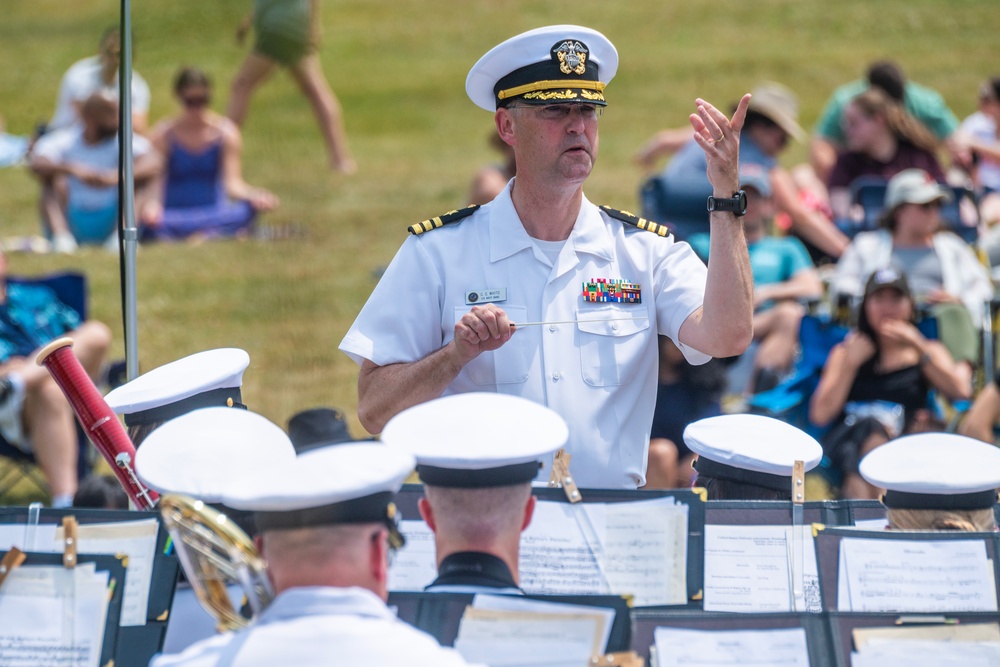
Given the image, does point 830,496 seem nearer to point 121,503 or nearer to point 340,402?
point 340,402

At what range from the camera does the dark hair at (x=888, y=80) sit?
10180 millimetres

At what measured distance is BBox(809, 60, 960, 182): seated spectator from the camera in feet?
33.5

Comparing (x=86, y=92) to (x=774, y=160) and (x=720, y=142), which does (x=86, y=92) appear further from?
(x=720, y=142)

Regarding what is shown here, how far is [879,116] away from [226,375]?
22.8ft

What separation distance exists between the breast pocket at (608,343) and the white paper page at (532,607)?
1.04 m

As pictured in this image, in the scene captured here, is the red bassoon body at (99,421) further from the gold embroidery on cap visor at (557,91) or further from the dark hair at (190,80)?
the dark hair at (190,80)

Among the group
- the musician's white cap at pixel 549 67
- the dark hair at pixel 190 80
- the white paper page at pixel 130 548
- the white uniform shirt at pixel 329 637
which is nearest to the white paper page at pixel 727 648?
the white uniform shirt at pixel 329 637

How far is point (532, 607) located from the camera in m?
3.03

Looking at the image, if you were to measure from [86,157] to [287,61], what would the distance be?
8.14ft

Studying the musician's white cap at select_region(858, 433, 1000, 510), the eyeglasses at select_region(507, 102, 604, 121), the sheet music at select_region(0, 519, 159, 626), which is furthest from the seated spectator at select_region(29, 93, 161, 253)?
the musician's white cap at select_region(858, 433, 1000, 510)

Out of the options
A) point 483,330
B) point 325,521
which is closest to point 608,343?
point 483,330

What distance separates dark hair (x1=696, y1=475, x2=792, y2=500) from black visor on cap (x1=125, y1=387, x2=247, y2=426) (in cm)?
126

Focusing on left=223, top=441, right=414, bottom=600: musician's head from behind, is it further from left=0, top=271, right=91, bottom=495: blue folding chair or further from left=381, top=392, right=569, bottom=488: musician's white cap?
left=0, top=271, right=91, bottom=495: blue folding chair

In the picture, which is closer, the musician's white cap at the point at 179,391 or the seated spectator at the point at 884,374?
the musician's white cap at the point at 179,391
